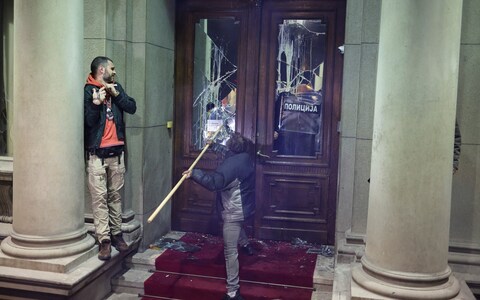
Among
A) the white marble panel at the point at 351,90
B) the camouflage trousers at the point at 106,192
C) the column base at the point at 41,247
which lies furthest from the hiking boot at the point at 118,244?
the white marble panel at the point at 351,90

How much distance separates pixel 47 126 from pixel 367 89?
3.14m

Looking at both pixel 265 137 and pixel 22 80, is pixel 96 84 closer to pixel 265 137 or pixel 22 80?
pixel 22 80

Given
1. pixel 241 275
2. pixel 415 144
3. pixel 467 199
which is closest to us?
pixel 415 144

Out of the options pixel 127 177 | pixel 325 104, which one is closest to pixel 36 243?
pixel 127 177

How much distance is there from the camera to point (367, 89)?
17.6ft

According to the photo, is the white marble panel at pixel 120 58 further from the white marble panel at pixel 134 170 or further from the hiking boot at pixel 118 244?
the hiking boot at pixel 118 244

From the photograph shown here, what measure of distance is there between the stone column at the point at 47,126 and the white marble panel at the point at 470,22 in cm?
368

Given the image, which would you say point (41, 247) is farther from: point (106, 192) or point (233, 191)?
point (233, 191)

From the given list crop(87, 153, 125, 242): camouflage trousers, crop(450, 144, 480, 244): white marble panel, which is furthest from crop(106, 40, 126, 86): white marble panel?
crop(450, 144, 480, 244): white marble panel

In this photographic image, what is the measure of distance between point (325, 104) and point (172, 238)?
2.55 metres

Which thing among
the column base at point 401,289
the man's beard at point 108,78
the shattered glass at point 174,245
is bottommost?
the shattered glass at point 174,245

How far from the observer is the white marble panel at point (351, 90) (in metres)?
5.48

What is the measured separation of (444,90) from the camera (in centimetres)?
414

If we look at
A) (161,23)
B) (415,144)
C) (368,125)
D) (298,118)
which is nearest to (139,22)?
(161,23)
